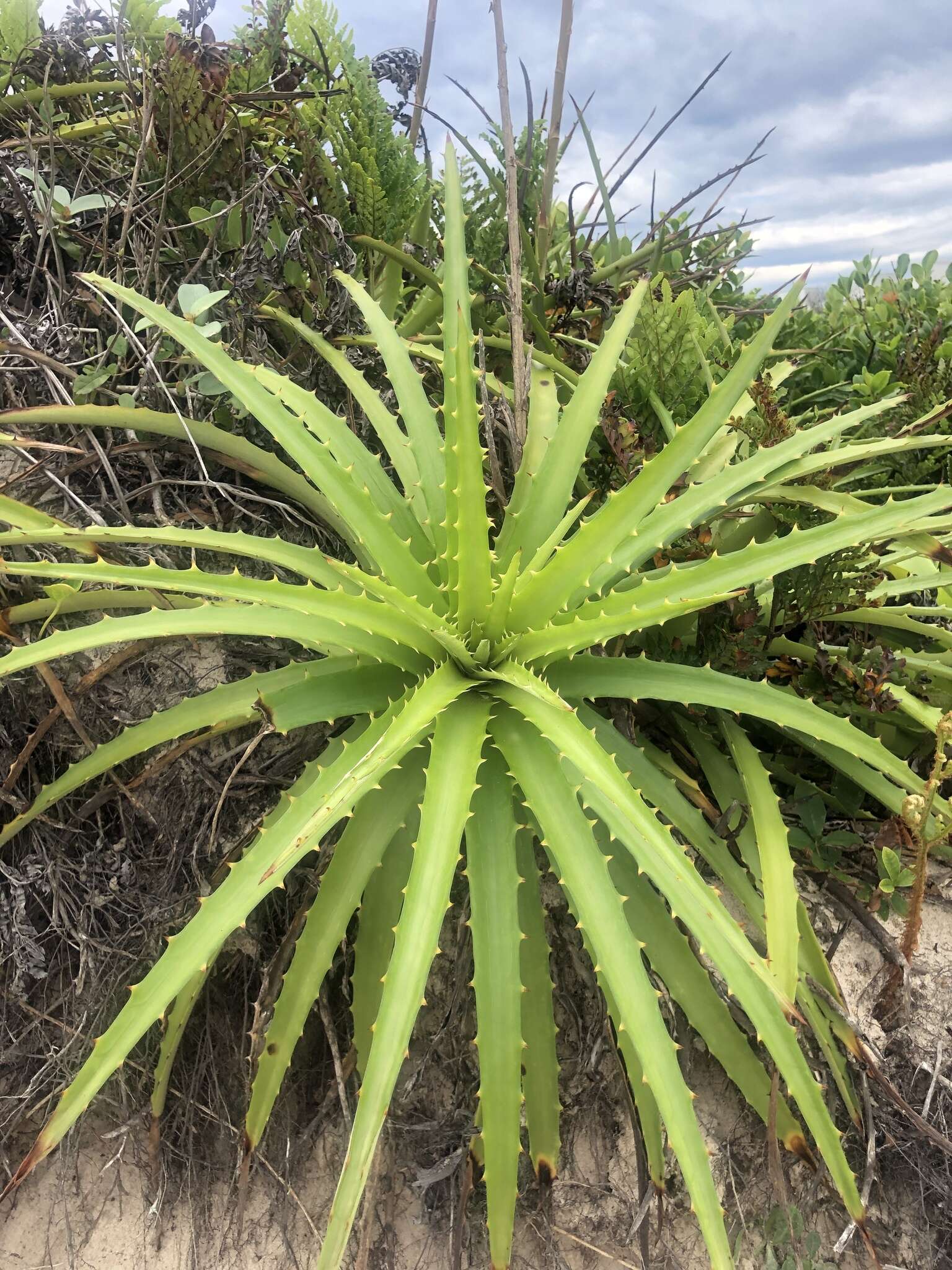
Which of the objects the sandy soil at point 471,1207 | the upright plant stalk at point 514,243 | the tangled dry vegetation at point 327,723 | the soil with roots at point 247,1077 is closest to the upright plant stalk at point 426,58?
the tangled dry vegetation at point 327,723

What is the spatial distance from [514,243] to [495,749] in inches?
38.1

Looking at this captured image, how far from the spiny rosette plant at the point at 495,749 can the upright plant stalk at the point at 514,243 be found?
115 mm

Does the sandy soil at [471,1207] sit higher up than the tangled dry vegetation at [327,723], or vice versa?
the tangled dry vegetation at [327,723]

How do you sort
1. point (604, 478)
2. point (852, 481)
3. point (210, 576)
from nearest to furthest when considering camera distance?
point (210, 576)
point (604, 478)
point (852, 481)

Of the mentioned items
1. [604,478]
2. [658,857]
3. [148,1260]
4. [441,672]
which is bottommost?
[148,1260]

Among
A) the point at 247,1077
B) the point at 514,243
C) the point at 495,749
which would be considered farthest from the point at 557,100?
the point at 247,1077

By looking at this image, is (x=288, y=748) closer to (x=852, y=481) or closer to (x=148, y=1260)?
(x=148, y=1260)

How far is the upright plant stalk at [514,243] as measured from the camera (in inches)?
50.8

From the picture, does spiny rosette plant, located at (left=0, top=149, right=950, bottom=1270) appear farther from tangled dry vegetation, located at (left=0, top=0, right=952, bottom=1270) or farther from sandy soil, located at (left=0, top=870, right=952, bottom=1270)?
sandy soil, located at (left=0, top=870, right=952, bottom=1270)

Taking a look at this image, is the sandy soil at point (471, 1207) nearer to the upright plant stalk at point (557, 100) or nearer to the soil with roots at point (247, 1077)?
the soil with roots at point (247, 1077)

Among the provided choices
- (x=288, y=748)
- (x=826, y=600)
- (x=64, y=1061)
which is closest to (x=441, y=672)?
(x=288, y=748)

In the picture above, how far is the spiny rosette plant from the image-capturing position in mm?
966

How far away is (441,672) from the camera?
117cm

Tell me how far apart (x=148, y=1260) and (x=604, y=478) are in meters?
1.84
